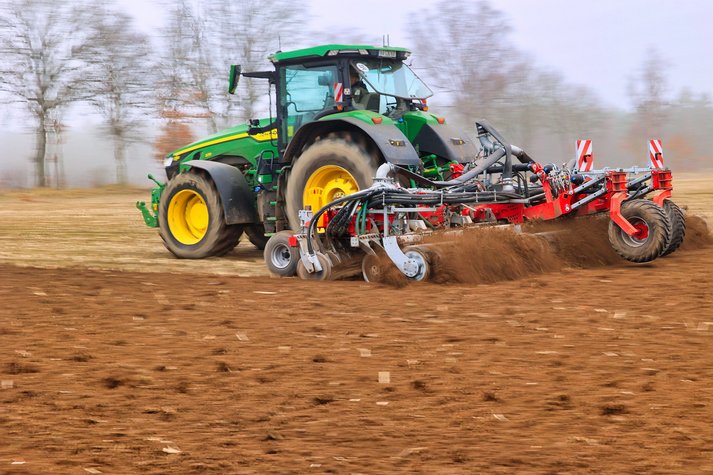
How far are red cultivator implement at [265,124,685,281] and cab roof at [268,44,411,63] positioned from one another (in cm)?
160

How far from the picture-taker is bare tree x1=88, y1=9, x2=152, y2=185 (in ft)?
129

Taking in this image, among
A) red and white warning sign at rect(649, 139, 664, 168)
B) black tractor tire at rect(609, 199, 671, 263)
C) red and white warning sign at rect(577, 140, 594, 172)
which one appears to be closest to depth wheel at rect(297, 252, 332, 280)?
black tractor tire at rect(609, 199, 671, 263)

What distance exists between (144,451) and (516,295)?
4579 millimetres

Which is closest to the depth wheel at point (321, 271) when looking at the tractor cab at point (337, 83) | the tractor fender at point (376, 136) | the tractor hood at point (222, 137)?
the tractor fender at point (376, 136)

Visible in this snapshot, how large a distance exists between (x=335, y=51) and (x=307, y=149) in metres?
1.14

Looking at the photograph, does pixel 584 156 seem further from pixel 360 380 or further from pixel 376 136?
pixel 360 380

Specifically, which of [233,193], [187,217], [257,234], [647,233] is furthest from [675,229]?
[187,217]

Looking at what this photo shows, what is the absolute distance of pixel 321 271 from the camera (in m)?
9.34

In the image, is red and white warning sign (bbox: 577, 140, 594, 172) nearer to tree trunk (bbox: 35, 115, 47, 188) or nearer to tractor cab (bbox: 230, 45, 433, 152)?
tractor cab (bbox: 230, 45, 433, 152)

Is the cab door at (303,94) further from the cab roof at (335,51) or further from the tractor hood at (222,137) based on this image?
the tractor hood at (222,137)

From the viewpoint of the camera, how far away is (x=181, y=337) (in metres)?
6.32

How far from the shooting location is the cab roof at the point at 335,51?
10719 mm

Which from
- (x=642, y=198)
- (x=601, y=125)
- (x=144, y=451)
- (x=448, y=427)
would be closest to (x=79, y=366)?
(x=144, y=451)

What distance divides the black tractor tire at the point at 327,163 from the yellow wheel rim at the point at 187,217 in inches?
67.5
